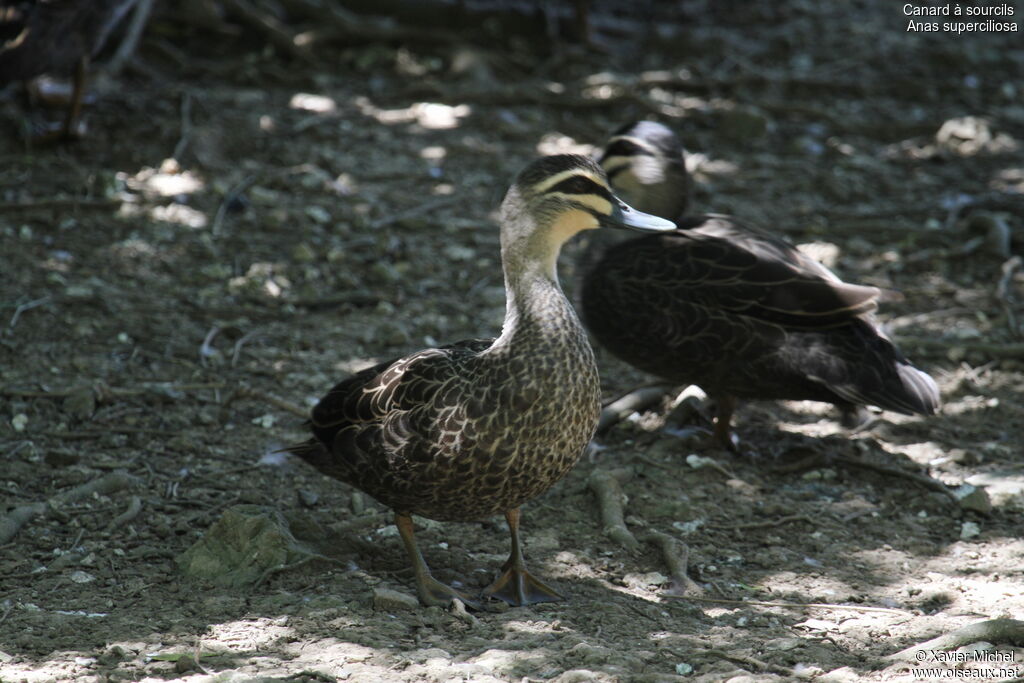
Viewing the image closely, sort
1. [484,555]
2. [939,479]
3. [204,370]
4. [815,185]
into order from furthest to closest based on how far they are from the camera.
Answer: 1. [815,185]
2. [204,370]
3. [939,479]
4. [484,555]

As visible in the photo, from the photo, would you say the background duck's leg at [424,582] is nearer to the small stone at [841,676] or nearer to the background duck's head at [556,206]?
the background duck's head at [556,206]

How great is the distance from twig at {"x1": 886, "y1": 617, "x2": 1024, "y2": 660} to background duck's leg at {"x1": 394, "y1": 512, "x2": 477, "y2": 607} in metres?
1.43

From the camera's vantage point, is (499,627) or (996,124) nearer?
(499,627)

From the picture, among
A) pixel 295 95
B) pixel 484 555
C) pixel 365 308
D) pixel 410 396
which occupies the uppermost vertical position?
pixel 295 95

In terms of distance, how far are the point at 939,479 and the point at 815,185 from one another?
3479 millimetres

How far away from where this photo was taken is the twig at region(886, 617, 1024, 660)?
3.19 metres

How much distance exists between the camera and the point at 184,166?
715cm

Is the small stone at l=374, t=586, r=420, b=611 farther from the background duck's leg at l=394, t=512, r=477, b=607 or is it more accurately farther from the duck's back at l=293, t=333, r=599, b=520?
the duck's back at l=293, t=333, r=599, b=520

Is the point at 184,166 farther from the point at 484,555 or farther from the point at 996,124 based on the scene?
the point at 996,124

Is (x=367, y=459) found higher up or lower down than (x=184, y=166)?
lower down

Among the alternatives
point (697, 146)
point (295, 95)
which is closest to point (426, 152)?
point (295, 95)

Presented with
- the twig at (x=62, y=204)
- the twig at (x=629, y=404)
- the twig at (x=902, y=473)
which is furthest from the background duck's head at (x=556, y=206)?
the twig at (x=62, y=204)

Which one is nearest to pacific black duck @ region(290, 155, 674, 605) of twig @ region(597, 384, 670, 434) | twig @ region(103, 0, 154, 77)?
twig @ region(597, 384, 670, 434)

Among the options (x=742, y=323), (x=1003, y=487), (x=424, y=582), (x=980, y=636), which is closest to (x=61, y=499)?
(x=424, y=582)
